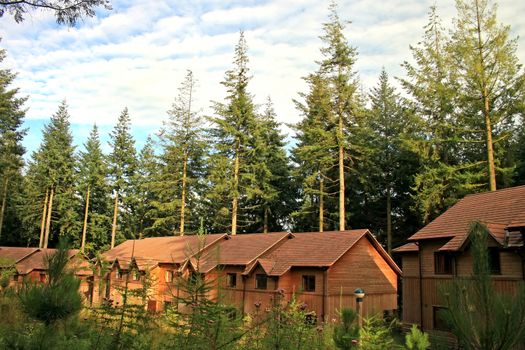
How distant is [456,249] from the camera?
17.7m

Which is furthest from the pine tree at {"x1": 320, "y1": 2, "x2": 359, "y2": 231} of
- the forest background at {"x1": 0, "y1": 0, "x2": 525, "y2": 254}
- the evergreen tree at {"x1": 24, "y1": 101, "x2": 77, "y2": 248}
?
the evergreen tree at {"x1": 24, "y1": 101, "x2": 77, "y2": 248}

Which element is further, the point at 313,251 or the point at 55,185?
the point at 55,185

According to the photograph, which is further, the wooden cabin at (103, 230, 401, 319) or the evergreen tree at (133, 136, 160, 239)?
the evergreen tree at (133, 136, 160, 239)

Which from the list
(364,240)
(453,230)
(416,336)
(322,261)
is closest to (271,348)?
(416,336)

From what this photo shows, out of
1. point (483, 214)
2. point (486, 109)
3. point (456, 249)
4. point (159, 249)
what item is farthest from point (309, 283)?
point (159, 249)

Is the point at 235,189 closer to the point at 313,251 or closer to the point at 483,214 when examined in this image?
the point at 313,251

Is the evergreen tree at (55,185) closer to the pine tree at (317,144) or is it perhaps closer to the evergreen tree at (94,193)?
the evergreen tree at (94,193)

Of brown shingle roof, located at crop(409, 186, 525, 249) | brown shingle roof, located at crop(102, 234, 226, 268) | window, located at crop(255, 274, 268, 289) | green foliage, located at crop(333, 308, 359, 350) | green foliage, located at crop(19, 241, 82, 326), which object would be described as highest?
brown shingle roof, located at crop(409, 186, 525, 249)

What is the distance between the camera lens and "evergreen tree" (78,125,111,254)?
4934 centimetres

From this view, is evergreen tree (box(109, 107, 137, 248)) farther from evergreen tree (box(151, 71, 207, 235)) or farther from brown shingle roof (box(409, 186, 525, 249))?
brown shingle roof (box(409, 186, 525, 249))

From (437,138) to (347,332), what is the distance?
2630cm

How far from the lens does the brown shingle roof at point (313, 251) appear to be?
24078mm

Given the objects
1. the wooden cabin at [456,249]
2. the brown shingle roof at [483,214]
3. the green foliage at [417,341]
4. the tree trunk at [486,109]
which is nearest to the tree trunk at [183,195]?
the wooden cabin at [456,249]

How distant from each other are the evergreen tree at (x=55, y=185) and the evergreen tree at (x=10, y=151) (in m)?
2.29
